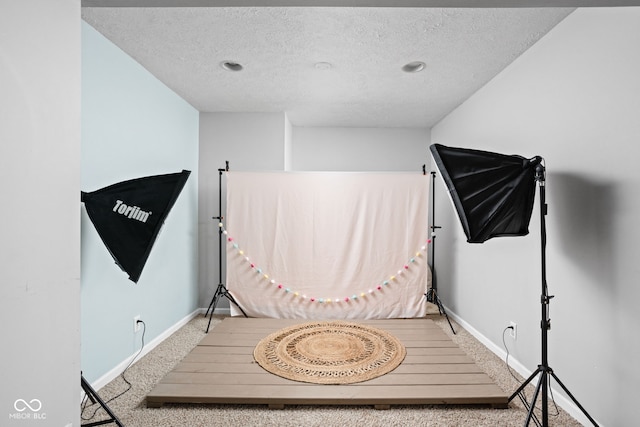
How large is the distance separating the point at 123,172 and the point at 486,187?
258cm

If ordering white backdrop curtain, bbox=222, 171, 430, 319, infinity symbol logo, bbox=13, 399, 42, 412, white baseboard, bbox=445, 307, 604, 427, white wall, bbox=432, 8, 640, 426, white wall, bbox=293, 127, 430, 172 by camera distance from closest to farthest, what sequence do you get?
infinity symbol logo, bbox=13, 399, 42, 412 → white wall, bbox=432, 8, 640, 426 → white baseboard, bbox=445, 307, 604, 427 → white backdrop curtain, bbox=222, 171, 430, 319 → white wall, bbox=293, 127, 430, 172

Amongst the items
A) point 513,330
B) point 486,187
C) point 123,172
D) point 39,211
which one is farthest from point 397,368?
point 123,172

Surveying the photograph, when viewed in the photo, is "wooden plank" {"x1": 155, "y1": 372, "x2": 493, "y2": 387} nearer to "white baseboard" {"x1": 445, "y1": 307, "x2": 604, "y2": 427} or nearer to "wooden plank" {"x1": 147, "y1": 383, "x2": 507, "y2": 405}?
"wooden plank" {"x1": 147, "y1": 383, "x2": 507, "y2": 405}

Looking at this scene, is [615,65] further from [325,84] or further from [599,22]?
[325,84]

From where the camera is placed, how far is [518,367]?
8.08ft

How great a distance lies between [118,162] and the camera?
7.89 feet

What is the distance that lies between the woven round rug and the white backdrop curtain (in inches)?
16.9

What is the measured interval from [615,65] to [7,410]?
9.32 feet

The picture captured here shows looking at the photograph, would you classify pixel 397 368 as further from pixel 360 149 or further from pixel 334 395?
pixel 360 149

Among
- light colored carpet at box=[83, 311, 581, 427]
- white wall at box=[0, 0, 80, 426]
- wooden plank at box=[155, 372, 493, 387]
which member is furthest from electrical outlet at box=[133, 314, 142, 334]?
white wall at box=[0, 0, 80, 426]

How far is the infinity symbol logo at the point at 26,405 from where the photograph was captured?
819 mm

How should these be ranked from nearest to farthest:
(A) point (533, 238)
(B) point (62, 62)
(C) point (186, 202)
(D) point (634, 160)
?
1. (B) point (62, 62)
2. (D) point (634, 160)
3. (A) point (533, 238)
4. (C) point (186, 202)

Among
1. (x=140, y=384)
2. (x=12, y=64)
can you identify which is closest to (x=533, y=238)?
(x=12, y=64)

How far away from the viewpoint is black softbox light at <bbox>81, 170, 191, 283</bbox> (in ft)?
5.90
